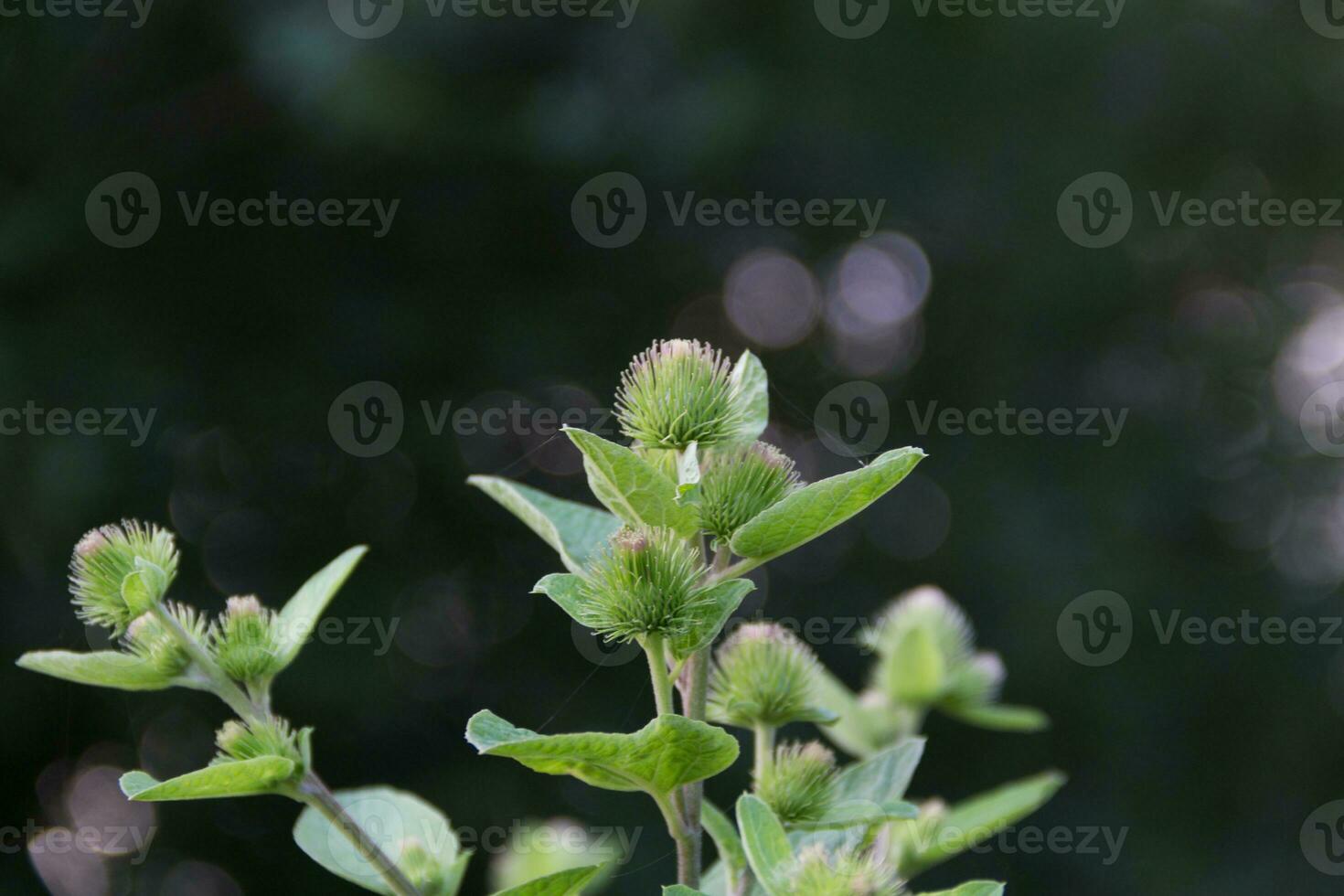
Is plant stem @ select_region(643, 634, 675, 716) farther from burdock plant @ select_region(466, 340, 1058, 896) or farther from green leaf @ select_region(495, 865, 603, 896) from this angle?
green leaf @ select_region(495, 865, 603, 896)

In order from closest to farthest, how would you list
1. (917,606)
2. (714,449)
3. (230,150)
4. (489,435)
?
(714,449), (917,606), (230,150), (489,435)

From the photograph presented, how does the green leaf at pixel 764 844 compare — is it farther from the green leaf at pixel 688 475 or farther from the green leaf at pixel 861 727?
the green leaf at pixel 861 727

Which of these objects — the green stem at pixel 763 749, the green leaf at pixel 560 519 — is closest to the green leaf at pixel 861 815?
the green stem at pixel 763 749

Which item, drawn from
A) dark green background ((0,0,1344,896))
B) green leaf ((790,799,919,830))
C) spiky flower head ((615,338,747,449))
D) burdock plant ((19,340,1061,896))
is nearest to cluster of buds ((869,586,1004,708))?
burdock plant ((19,340,1061,896))

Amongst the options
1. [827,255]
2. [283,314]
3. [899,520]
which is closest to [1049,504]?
[899,520]

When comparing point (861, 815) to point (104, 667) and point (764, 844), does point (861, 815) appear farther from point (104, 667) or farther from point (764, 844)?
point (104, 667)

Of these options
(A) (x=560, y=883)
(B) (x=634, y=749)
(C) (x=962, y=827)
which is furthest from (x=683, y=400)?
(C) (x=962, y=827)

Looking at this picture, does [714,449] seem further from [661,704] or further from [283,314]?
[283,314]
